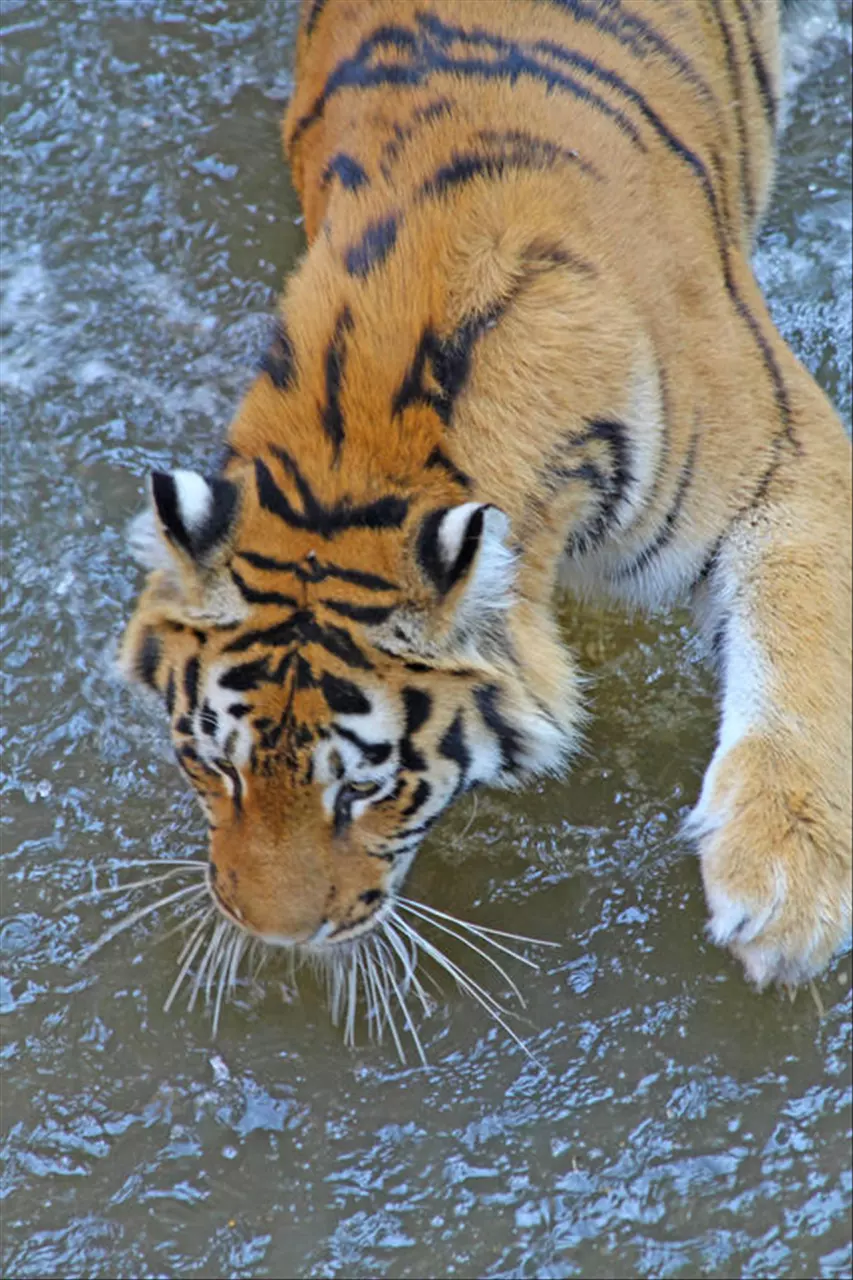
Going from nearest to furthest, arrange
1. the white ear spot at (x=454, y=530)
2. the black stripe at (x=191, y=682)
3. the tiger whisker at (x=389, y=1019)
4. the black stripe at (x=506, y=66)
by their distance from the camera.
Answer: the white ear spot at (x=454, y=530), the black stripe at (x=191, y=682), the black stripe at (x=506, y=66), the tiger whisker at (x=389, y=1019)

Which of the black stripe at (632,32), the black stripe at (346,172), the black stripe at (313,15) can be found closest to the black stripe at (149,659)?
the black stripe at (346,172)

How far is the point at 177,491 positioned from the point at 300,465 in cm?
19

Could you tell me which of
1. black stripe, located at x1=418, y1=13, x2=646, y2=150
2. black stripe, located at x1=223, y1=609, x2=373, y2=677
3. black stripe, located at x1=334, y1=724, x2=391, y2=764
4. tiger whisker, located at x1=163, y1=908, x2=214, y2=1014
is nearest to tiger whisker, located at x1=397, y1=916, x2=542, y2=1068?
tiger whisker, located at x1=163, y1=908, x2=214, y2=1014

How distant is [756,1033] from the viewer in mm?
2701

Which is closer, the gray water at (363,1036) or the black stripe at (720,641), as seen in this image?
the gray water at (363,1036)

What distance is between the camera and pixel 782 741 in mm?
2570

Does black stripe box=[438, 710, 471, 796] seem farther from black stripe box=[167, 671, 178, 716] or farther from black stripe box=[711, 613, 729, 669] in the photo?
black stripe box=[711, 613, 729, 669]

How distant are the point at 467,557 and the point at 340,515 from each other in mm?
193

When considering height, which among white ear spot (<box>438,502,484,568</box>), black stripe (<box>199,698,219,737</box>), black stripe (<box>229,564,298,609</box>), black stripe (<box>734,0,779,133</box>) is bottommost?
black stripe (<box>199,698,219,737</box>)

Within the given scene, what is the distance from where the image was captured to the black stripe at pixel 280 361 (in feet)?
7.48

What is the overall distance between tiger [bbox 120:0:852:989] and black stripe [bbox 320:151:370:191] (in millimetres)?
12

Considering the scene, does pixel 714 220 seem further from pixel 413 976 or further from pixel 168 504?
pixel 413 976

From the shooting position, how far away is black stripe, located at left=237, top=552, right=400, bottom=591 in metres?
2.12

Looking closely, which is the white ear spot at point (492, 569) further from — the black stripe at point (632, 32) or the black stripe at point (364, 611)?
the black stripe at point (632, 32)
